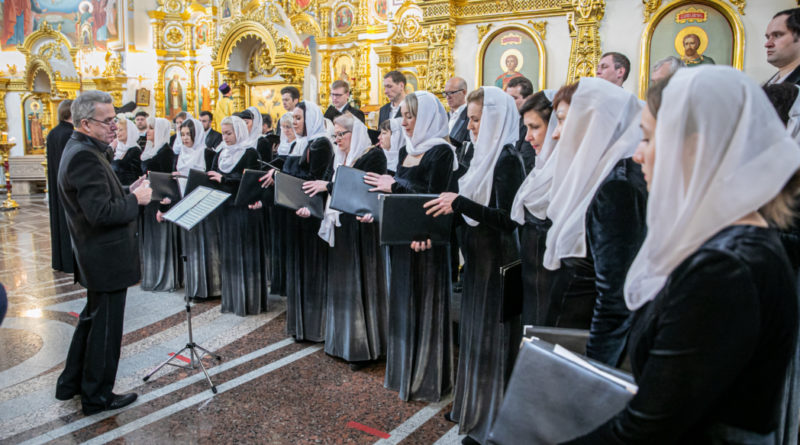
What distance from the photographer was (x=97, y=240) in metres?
3.32

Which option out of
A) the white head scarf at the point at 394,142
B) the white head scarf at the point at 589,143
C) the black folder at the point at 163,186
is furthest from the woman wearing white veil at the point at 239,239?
the white head scarf at the point at 589,143

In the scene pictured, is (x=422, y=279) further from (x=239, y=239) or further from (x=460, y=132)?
(x=239, y=239)

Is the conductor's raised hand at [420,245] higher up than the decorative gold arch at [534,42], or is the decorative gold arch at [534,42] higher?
the decorative gold arch at [534,42]

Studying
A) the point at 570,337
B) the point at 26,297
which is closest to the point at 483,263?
the point at 570,337

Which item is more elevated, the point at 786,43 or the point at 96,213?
the point at 786,43

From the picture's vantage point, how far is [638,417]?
1143 mm

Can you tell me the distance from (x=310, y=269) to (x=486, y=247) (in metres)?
2.08

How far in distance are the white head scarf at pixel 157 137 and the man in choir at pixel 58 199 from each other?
0.90 metres

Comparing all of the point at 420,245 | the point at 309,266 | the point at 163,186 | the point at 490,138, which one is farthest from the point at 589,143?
the point at 163,186

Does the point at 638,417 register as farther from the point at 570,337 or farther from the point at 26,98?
the point at 26,98

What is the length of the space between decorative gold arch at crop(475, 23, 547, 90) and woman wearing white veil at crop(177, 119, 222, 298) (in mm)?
4492

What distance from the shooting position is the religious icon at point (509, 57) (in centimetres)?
839

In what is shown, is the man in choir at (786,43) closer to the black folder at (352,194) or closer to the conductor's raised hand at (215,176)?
the black folder at (352,194)

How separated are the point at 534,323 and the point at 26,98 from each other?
21.9 meters
